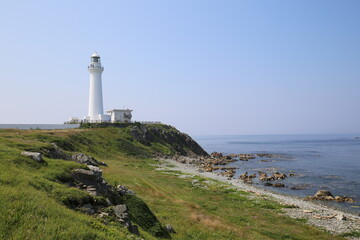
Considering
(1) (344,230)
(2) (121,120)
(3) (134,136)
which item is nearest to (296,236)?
(1) (344,230)

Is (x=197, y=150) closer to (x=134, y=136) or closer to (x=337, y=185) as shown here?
(x=134, y=136)

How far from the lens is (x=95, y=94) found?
3757 inches

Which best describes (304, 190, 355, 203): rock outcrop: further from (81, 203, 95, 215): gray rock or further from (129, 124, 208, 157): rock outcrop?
(129, 124, 208, 157): rock outcrop

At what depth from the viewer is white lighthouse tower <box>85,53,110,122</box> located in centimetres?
9538

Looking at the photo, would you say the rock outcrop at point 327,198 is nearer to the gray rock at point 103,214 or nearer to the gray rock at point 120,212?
the gray rock at point 120,212

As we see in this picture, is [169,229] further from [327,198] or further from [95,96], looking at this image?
[95,96]

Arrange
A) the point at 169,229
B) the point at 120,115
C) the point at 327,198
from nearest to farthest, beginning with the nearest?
1. the point at 169,229
2. the point at 327,198
3. the point at 120,115

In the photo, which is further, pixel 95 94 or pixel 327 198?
pixel 95 94

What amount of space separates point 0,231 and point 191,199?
25.8m

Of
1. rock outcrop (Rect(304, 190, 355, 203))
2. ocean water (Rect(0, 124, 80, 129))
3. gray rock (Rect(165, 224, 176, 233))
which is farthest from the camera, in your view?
ocean water (Rect(0, 124, 80, 129))

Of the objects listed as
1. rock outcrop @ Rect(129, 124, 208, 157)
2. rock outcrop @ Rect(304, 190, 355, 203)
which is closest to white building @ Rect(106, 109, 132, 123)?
rock outcrop @ Rect(129, 124, 208, 157)

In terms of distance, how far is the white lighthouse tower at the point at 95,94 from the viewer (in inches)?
3755

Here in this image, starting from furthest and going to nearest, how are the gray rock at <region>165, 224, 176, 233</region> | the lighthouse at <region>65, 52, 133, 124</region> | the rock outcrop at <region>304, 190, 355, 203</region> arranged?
the lighthouse at <region>65, 52, 133, 124</region> → the rock outcrop at <region>304, 190, 355, 203</region> → the gray rock at <region>165, 224, 176, 233</region>

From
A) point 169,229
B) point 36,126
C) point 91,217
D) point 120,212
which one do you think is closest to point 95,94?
point 36,126
